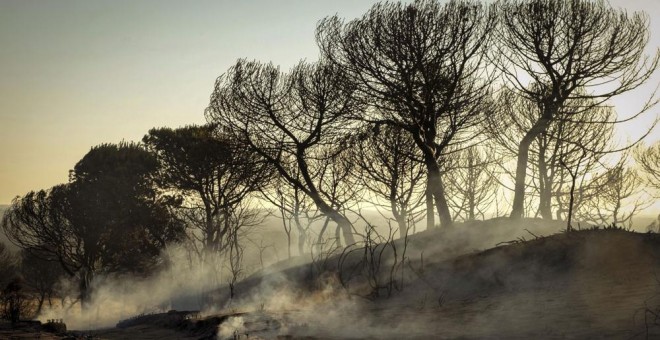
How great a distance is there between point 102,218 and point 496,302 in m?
27.2

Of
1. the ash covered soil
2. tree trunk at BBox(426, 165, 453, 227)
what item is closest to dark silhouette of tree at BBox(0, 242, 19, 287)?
tree trunk at BBox(426, 165, 453, 227)

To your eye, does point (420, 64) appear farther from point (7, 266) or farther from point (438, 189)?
point (7, 266)

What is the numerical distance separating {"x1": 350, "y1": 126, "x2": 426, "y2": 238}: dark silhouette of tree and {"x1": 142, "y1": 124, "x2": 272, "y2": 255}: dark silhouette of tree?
574 centimetres

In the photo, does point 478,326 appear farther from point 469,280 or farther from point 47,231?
point 47,231

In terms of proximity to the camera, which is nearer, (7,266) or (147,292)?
(147,292)

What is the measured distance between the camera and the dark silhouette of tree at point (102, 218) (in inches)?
1230

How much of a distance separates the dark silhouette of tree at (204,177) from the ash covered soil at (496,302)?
17037 millimetres

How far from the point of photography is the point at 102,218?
31.9 metres

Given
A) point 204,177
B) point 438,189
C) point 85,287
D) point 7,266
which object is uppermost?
point 204,177

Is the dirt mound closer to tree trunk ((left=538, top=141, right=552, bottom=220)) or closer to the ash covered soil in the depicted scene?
the ash covered soil

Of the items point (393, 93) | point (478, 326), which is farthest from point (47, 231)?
point (478, 326)

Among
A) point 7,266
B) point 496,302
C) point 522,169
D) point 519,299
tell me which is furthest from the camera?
point 7,266

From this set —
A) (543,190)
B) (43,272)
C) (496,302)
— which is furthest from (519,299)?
(43,272)

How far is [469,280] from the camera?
37.9 ft
